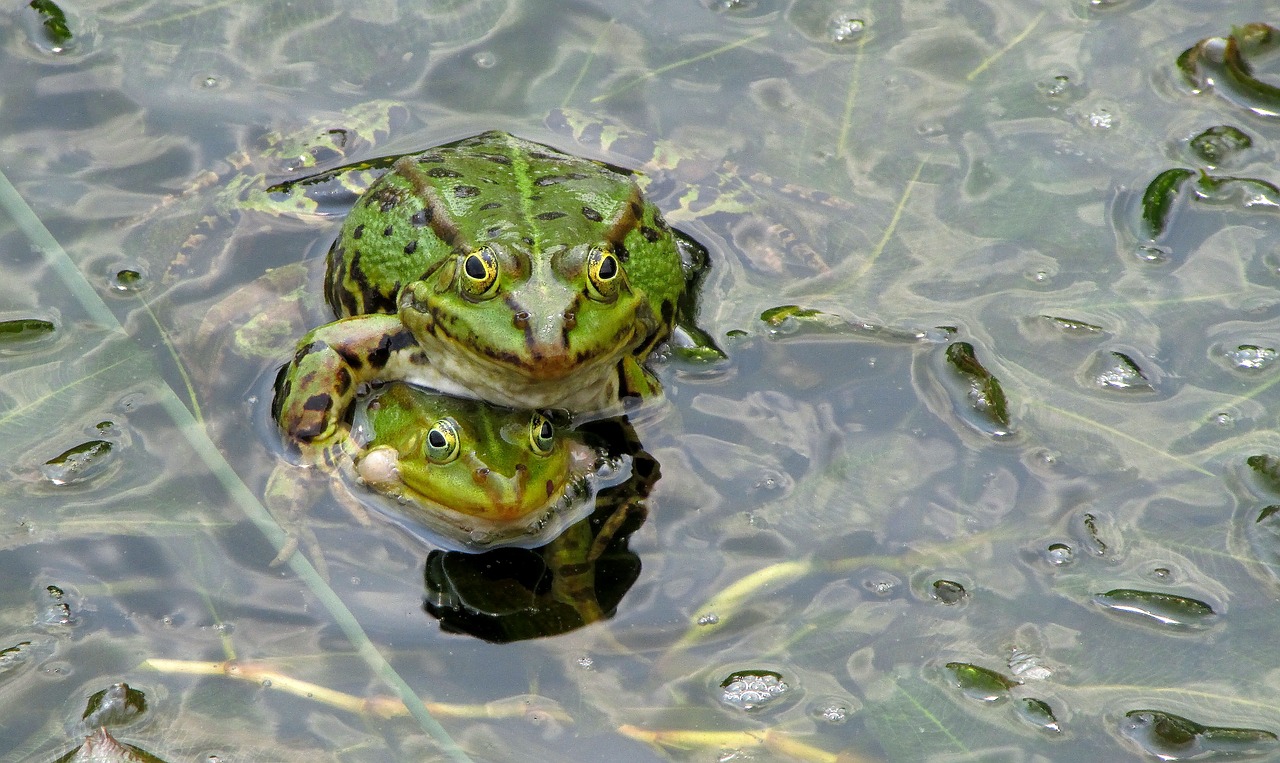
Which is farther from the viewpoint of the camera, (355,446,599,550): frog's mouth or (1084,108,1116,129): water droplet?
(1084,108,1116,129): water droplet

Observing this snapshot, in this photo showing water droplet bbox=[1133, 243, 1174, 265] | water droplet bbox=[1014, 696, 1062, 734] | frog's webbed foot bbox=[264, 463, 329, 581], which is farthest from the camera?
water droplet bbox=[1133, 243, 1174, 265]

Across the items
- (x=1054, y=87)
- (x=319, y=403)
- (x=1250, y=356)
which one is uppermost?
(x=1054, y=87)

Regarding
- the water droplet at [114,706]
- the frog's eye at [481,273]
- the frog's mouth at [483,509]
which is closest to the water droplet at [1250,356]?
the frog's mouth at [483,509]

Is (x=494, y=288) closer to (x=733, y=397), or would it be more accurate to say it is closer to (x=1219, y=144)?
(x=733, y=397)

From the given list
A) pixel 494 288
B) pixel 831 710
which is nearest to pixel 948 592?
pixel 831 710

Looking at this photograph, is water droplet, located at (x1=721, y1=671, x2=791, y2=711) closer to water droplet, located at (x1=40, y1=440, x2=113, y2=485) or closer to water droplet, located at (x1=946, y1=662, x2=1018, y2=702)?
water droplet, located at (x1=946, y1=662, x2=1018, y2=702)

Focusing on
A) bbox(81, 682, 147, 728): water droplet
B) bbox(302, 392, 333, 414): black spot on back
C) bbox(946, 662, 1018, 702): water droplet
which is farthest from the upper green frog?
bbox(946, 662, 1018, 702): water droplet

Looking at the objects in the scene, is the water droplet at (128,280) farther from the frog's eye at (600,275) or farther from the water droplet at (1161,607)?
the water droplet at (1161,607)

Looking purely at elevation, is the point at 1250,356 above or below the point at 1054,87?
below
